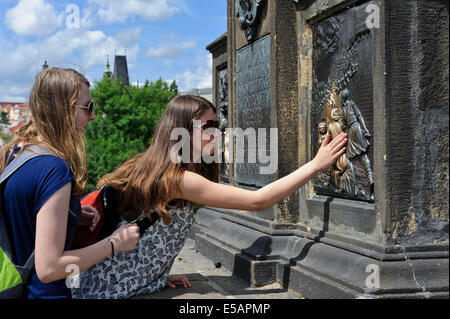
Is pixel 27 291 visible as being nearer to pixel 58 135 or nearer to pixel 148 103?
pixel 58 135

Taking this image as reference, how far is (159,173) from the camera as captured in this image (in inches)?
111

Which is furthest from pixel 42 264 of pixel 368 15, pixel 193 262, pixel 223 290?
pixel 193 262

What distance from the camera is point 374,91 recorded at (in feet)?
11.1

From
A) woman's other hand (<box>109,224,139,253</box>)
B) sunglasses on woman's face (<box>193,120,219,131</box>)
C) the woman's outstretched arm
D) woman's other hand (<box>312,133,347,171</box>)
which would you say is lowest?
woman's other hand (<box>109,224,139,253</box>)

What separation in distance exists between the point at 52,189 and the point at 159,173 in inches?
30.8

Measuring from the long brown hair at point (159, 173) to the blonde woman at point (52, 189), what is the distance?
0.33m

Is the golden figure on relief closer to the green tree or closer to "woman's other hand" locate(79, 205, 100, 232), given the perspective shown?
"woman's other hand" locate(79, 205, 100, 232)

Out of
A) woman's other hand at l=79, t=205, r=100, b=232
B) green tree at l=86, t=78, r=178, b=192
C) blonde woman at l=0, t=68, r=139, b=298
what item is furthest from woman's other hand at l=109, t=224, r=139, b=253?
green tree at l=86, t=78, r=178, b=192

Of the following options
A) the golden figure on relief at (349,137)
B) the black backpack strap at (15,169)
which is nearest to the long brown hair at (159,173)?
the black backpack strap at (15,169)

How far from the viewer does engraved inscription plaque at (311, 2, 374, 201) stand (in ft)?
11.6

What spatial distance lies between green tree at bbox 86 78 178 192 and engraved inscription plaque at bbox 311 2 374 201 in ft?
39.0

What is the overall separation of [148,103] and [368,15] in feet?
73.5

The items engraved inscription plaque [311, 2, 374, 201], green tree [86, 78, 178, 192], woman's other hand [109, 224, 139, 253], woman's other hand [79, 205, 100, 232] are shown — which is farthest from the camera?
green tree [86, 78, 178, 192]

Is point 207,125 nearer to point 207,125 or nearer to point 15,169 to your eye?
point 207,125
